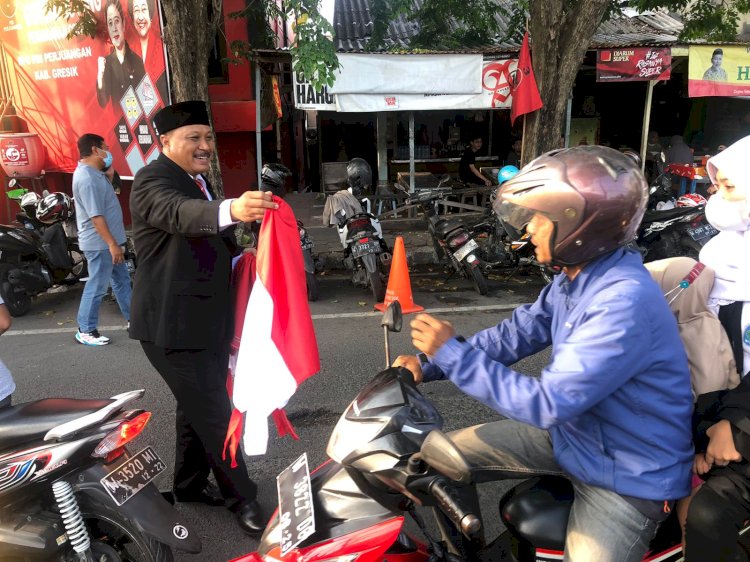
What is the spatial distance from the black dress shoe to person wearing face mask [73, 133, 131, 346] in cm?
325

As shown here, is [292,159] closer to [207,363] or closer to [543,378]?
[207,363]

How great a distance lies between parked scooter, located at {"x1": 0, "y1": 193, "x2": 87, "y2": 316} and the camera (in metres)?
6.60

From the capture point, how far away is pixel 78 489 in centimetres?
226

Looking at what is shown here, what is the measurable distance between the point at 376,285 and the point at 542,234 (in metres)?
5.25

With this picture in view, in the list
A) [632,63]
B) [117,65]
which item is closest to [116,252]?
[117,65]

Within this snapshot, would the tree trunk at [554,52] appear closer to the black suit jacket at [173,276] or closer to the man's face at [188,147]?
the man's face at [188,147]

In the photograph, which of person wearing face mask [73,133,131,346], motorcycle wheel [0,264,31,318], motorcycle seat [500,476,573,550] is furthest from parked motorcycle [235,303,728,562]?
motorcycle wheel [0,264,31,318]

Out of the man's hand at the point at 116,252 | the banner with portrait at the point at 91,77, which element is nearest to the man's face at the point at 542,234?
the man's hand at the point at 116,252

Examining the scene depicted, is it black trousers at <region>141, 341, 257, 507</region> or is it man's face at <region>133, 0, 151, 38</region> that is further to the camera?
man's face at <region>133, 0, 151, 38</region>

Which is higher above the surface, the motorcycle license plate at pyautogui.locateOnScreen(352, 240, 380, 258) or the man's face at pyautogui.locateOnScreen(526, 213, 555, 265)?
the man's face at pyautogui.locateOnScreen(526, 213, 555, 265)

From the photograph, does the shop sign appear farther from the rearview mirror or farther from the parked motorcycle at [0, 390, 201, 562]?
the rearview mirror

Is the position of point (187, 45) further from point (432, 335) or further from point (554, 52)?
point (432, 335)

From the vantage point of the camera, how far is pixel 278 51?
9.61 meters

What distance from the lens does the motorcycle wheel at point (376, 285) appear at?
687 cm
